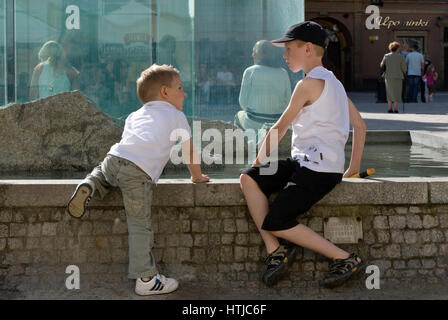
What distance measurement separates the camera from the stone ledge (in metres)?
4.72

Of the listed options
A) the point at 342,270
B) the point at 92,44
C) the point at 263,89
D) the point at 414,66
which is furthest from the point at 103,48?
the point at 414,66

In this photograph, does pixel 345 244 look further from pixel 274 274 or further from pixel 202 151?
pixel 202 151

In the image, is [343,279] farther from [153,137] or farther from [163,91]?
[163,91]

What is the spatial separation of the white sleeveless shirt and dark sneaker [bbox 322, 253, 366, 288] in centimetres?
54

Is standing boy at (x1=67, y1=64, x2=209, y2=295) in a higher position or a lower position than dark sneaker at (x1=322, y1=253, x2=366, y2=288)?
higher

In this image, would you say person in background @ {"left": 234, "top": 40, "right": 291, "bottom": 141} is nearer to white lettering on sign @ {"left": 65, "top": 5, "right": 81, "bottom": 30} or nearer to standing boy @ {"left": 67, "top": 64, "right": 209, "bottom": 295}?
white lettering on sign @ {"left": 65, "top": 5, "right": 81, "bottom": 30}

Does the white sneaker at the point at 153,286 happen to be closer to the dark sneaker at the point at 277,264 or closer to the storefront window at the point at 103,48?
the dark sneaker at the point at 277,264

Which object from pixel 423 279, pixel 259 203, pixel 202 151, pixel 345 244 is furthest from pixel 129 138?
Result: pixel 202 151

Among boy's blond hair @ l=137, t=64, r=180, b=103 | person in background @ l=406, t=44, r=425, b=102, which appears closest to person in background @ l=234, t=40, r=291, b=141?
boy's blond hair @ l=137, t=64, r=180, b=103

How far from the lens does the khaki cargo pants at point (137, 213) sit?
4.42 metres

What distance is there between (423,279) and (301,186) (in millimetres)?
1091

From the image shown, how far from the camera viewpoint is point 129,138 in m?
4.49

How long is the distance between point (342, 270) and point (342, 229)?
15.9 inches

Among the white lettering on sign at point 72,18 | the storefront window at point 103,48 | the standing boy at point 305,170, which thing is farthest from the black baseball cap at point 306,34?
the white lettering on sign at point 72,18
